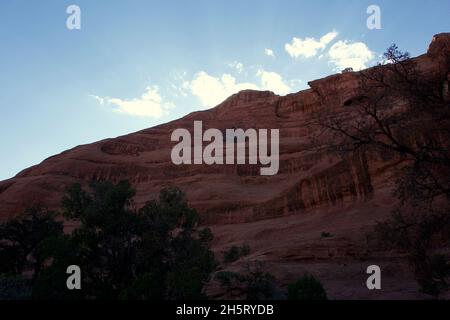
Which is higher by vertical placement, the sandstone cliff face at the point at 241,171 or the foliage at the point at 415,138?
the sandstone cliff face at the point at 241,171

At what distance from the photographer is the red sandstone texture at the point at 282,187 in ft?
64.8

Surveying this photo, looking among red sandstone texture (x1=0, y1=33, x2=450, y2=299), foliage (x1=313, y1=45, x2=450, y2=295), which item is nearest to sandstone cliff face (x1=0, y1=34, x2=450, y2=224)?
red sandstone texture (x1=0, y1=33, x2=450, y2=299)

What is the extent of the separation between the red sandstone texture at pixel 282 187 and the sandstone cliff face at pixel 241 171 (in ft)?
0.33

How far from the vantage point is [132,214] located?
15.9 metres

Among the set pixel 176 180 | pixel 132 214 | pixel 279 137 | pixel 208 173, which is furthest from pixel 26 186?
→ pixel 132 214

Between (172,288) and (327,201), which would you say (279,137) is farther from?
(172,288)

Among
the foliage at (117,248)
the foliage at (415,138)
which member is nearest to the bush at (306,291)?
the foliage at (415,138)

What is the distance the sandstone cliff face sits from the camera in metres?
31.8

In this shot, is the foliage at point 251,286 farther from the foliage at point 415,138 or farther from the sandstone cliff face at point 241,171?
the sandstone cliff face at point 241,171

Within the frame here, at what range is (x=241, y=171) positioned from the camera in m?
54.3
